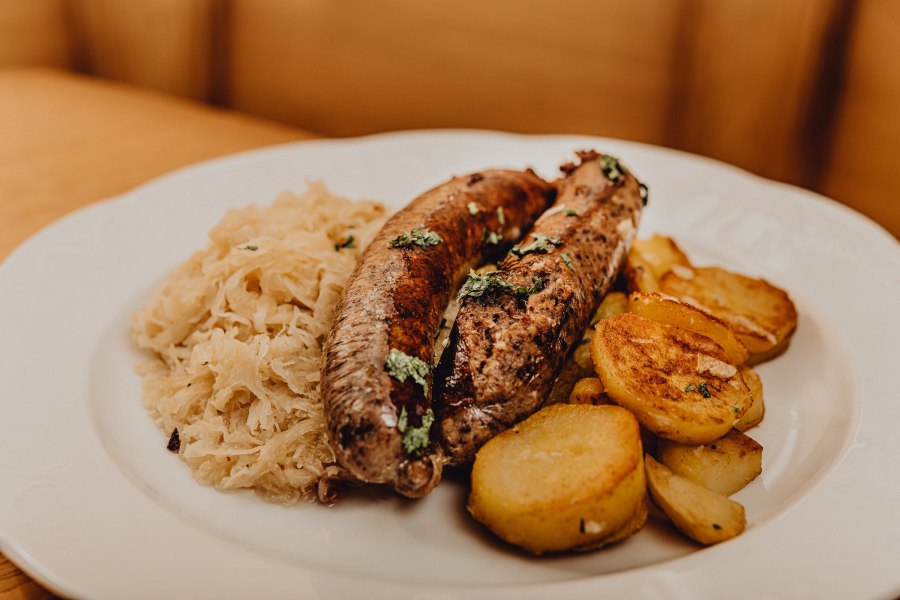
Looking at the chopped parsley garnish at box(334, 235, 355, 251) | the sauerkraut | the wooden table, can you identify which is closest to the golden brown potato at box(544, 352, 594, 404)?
the sauerkraut

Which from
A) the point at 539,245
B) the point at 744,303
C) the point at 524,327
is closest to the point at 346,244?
the point at 539,245

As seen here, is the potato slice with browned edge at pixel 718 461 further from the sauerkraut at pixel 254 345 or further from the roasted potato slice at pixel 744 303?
the sauerkraut at pixel 254 345

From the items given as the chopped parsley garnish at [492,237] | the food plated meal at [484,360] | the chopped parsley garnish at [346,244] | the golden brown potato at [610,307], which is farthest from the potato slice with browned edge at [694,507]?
the chopped parsley garnish at [346,244]

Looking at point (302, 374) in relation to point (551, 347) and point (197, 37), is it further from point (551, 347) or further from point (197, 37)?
point (197, 37)

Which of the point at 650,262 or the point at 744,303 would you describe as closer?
the point at 744,303

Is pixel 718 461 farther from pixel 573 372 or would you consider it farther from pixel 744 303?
pixel 744 303

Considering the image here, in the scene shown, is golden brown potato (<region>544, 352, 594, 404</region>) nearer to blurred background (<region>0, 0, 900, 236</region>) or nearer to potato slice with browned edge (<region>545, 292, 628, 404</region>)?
potato slice with browned edge (<region>545, 292, 628, 404</region>)
